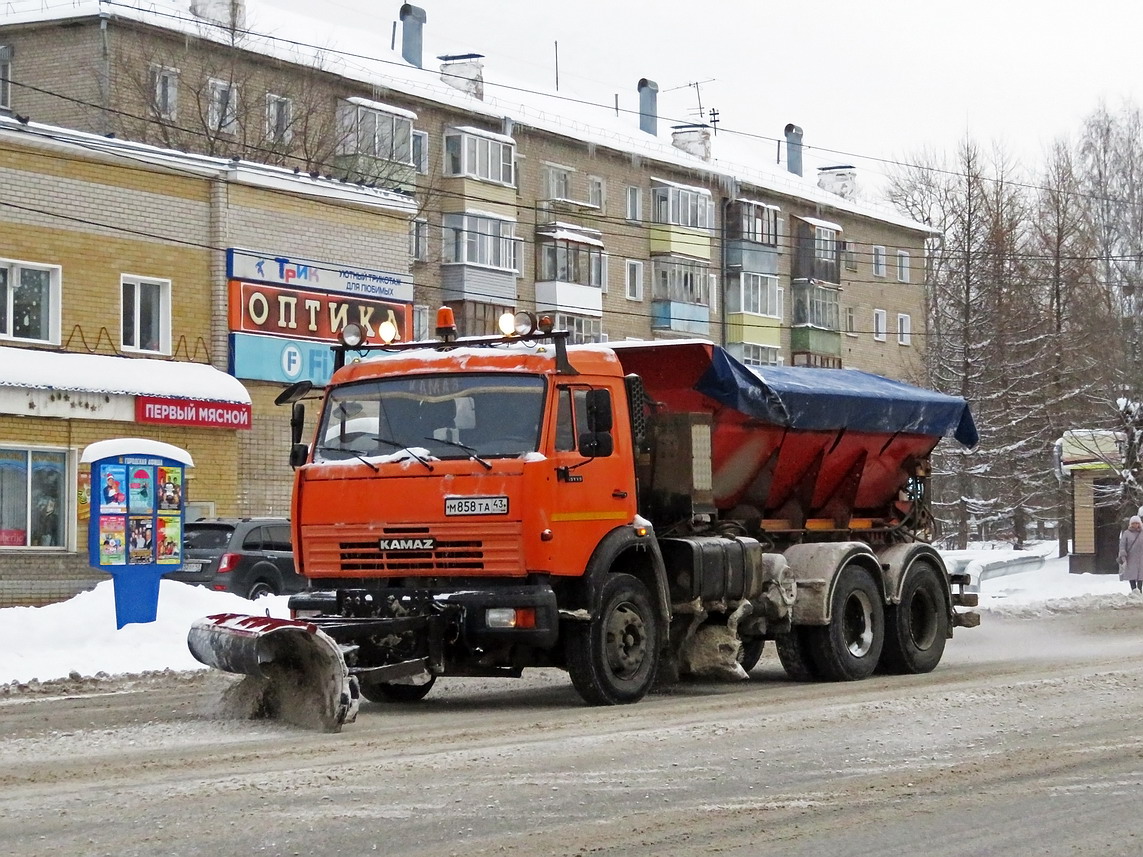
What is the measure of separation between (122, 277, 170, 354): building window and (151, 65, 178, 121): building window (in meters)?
11.6

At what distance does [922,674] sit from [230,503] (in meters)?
18.3

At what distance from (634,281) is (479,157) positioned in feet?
34.1

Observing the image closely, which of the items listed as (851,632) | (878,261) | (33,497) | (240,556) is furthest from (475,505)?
(878,261)

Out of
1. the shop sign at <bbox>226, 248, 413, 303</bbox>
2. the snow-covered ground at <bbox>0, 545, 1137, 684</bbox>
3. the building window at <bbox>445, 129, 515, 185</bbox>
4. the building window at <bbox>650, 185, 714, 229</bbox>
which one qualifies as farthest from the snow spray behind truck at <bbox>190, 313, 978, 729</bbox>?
the building window at <bbox>650, 185, 714, 229</bbox>

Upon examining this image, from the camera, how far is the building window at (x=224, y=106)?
4331 cm

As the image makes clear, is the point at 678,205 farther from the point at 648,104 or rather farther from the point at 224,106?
the point at 224,106

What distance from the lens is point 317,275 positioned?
3416 cm

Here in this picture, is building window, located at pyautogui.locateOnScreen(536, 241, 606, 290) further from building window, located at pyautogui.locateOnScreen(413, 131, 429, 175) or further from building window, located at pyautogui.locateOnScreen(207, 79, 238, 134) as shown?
building window, located at pyautogui.locateOnScreen(207, 79, 238, 134)

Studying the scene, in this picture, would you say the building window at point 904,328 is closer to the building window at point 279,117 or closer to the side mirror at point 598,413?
the building window at point 279,117

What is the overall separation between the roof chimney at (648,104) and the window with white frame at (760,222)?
20.5 feet

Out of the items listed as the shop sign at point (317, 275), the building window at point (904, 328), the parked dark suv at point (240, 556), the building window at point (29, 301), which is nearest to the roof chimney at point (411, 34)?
the shop sign at point (317, 275)

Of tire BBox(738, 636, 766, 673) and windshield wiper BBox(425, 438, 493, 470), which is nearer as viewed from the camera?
windshield wiper BBox(425, 438, 493, 470)

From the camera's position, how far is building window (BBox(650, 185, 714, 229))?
62.7 meters

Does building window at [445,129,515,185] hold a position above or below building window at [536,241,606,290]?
above
